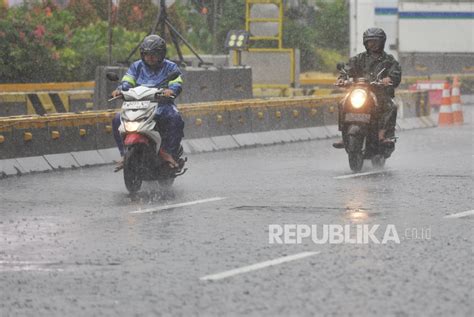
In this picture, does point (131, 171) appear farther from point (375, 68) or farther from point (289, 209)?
point (375, 68)

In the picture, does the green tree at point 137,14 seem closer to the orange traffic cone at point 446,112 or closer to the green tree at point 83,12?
the green tree at point 83,12

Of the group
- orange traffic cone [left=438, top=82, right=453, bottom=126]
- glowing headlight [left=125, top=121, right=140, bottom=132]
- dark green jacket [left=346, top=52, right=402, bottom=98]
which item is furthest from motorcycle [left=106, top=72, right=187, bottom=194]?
orange traffic cone [left=438, top=82, right=453, bottom=126]

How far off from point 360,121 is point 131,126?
393 cm

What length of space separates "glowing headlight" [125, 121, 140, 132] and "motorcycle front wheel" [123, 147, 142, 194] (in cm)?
19

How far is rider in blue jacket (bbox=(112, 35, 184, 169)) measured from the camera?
612 inches

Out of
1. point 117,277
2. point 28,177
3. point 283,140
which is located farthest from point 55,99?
point 117,277

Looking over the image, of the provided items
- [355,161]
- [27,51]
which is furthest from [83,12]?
[355,161]

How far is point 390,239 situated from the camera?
440 inches

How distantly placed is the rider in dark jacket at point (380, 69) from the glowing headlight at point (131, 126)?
4.10m

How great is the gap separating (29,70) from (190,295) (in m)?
27.9

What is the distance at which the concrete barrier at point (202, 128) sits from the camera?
1778 centimetres

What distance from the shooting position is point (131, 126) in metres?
15.0

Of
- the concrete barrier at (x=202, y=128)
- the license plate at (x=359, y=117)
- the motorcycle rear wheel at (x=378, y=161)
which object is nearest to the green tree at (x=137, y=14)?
the concrete barrier at (x=202, y=128)

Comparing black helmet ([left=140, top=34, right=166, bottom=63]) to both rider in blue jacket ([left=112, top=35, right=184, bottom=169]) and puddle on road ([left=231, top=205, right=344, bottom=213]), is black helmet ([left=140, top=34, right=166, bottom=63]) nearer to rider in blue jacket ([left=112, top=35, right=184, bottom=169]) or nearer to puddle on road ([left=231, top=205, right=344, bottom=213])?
rider in blue jacket ([left=112, top=35, right=184, bottom=169])
